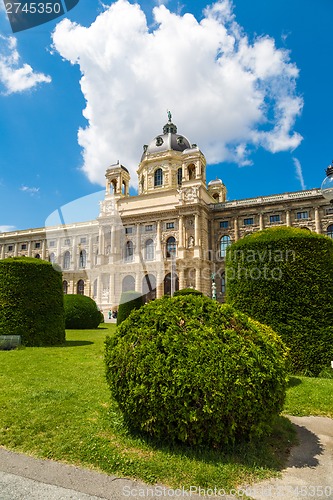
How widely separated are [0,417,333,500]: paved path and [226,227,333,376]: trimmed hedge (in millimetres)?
4368

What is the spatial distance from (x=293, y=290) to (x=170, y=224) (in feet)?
112

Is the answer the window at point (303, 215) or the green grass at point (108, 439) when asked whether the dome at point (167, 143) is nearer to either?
the window at point (303, 215)

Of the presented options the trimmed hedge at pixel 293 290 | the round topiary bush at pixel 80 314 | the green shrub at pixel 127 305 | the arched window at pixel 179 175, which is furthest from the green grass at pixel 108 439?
the arched window at pixel 179 175

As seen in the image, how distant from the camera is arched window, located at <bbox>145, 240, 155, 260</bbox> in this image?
139 feet

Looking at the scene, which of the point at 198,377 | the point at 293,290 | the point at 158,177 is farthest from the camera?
the point at 158,177

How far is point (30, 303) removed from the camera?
40.4ft

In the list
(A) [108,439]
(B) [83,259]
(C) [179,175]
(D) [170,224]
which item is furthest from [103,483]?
(B) [83,259]

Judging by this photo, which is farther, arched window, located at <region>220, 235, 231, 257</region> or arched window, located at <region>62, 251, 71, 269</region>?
arched window, located at <region>62, 251, 71, 269</region>

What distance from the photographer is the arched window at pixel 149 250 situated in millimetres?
42312

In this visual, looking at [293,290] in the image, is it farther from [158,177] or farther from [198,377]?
[158,177]

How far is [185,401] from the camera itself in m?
3.68

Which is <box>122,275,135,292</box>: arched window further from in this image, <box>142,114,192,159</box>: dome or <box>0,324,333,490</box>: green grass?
<box>0,324,333,490</box>: green grass

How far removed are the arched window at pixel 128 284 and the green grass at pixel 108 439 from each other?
35582 millimetres

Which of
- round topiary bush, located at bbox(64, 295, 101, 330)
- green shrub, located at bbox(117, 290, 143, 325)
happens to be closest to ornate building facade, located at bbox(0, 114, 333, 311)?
green shrub, located at bbox(117, 290, 143, 325)
